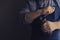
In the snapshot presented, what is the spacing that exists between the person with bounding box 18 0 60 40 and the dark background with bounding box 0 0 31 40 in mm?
125

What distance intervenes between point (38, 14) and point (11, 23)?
0.26 m

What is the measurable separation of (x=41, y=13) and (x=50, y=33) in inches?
4.7

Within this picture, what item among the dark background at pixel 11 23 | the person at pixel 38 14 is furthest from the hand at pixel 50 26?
the dark background at pixel 11 23

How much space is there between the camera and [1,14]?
1034 millimetres

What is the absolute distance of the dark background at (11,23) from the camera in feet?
3.26

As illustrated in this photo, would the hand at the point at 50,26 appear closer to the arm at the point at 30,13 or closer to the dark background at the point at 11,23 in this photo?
the arm at the point at 30,13

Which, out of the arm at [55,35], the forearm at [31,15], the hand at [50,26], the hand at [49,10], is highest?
the hand at [49,10]

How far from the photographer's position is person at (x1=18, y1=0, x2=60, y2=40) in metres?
0.80

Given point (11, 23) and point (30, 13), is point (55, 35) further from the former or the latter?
point (11, 23)

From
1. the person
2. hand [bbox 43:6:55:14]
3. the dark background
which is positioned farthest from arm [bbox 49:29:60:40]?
the dark background

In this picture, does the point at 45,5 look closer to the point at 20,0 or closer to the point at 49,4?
the point at 49,4

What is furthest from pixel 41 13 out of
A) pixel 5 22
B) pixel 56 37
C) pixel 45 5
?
pixel 5 22

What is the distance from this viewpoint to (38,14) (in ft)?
2.73

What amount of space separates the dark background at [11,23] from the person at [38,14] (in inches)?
4.9
